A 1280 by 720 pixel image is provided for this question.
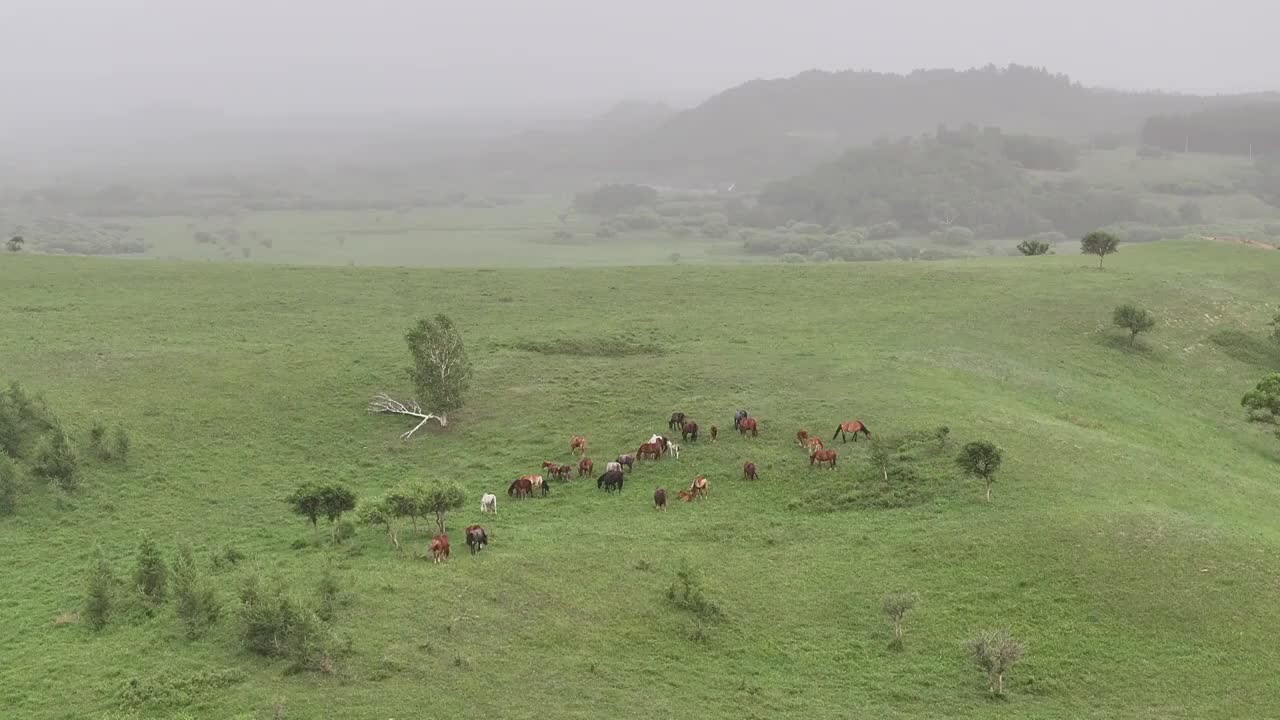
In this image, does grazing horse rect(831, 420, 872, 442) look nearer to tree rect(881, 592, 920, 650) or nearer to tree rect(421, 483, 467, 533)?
tree rect(881, 592, 920, 650)

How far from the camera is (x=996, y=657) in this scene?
76.7 feet

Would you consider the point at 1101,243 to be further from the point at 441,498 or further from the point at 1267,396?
the point at 441,498

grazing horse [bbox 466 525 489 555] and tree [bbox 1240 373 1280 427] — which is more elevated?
tree [bbox 1240 373 1280 427]

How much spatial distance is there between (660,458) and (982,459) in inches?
522

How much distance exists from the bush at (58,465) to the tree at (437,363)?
14.8 m

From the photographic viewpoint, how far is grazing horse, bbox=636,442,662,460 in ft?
132

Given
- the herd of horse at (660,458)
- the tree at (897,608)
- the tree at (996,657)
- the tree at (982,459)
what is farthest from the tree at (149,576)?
the tree at (982,459)

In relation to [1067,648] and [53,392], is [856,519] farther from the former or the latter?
[53,392]

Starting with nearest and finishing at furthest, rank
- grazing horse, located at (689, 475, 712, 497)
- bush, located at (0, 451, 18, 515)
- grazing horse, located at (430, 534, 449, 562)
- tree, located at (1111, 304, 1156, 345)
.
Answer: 1. grazing horse, located at (430, 534, 449, 562)
2. grazing horse, located at (689, 475, 712, 497)
3. bush, located at (0, 451, 18, 515)
4. tree, located at (1111, 304, 1156, 345)

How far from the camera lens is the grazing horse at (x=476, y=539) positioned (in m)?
31.2

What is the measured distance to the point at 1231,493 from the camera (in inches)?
1462

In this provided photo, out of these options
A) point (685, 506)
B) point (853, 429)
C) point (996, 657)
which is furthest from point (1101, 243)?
point (996, 657)

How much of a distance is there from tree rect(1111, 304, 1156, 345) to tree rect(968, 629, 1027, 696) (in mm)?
42506

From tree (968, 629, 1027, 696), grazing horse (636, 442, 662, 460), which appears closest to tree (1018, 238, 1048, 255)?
grazing horse (636, 442, 662, 460)
